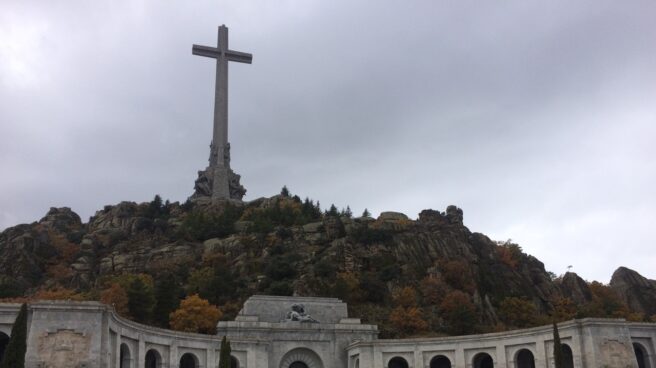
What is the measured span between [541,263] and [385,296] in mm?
29777

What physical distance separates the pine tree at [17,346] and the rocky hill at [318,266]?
30144 millimetres

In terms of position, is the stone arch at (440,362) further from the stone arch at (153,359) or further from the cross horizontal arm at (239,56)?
the cross horizontal arm at (239,56)

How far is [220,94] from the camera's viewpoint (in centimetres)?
9644

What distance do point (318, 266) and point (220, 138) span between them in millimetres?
28192

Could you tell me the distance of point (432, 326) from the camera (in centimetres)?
6894

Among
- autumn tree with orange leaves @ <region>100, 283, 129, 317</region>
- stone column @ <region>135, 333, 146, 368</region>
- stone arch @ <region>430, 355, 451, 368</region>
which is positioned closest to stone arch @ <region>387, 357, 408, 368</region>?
stone arch @ <region>430, 355, 451, 368</region>

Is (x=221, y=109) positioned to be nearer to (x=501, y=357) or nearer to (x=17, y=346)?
(x=501, y=357)

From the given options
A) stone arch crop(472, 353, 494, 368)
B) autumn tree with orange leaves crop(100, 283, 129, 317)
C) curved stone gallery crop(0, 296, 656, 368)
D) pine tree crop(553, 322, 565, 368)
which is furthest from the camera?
autumn tree with orange leaves crop(100, 283, 129, 317)

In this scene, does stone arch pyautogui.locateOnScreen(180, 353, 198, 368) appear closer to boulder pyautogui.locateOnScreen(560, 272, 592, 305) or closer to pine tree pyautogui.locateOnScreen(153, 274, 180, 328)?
pine tree pyautogui.locateOnScreen(153, 274, 180, 328)

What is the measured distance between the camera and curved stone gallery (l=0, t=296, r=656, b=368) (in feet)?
115

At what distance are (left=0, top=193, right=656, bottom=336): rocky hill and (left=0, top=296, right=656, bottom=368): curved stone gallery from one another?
12.0 meters

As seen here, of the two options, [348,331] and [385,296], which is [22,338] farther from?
[385,296]

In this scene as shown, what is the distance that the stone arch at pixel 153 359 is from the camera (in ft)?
148

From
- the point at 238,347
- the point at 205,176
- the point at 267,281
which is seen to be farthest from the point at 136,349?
the point at 205,176
